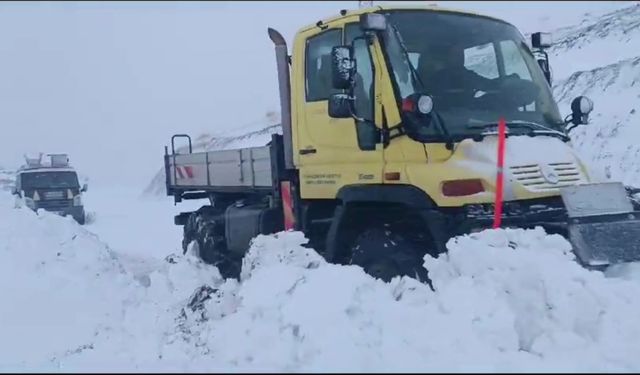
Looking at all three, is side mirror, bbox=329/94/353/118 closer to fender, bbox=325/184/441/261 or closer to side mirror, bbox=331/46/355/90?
side mirror, bbox=331/46/355/90

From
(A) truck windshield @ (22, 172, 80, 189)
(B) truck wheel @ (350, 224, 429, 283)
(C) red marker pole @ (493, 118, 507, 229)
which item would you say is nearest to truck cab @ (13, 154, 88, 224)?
(A) truck windshield @ (22, 172, 80, 189)

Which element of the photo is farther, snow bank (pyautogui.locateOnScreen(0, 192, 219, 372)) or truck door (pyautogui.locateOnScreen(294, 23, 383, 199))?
snow bank (pyautogui.locateOnScreen(0, 192, 219, 372))

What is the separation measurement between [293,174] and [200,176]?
3.31 metres

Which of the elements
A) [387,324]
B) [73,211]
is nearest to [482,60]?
[387,324]

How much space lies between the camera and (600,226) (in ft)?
18.5

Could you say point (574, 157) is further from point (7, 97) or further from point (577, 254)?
point (7, 97)

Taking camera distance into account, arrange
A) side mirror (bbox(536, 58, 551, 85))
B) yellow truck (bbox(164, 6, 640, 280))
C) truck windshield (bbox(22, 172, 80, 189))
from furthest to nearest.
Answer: truck windshield (bbox(22, 172, 80, 189)) < side mirror (bbox(536, 58, 551, 85)) < yellow truck (bbox(164, 6, 640, 280))

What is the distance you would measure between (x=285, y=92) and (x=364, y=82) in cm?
144

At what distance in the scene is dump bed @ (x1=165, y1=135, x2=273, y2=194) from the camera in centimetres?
855

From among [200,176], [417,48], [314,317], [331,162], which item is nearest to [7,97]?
[200,176]

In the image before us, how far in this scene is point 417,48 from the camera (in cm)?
634

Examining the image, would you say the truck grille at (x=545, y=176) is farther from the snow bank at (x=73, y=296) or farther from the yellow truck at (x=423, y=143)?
the snow bank at (x=73, y=296)

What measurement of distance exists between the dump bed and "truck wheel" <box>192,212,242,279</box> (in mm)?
448

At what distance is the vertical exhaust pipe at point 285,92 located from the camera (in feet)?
24.9
